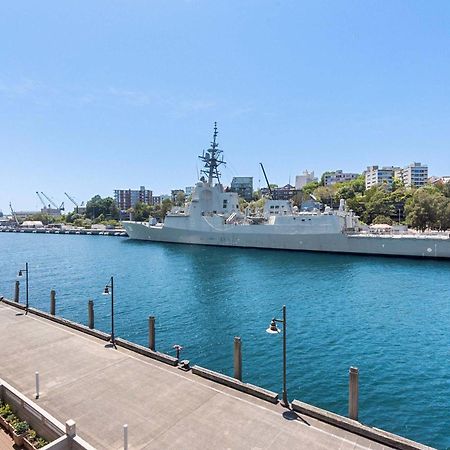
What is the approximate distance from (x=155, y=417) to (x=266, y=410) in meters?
2.82

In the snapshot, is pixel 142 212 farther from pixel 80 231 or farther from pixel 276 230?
pixel 276 230

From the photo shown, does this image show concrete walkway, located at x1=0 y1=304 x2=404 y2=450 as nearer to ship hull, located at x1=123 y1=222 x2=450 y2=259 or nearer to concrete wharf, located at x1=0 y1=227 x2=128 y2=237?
ship hull, located at x1=123 y1=222 x2=450 y2=259

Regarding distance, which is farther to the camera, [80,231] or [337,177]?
[337,177]

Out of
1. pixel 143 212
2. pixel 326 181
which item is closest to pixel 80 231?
pixel 143 212

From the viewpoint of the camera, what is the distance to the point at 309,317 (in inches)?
791

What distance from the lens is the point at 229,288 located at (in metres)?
28.8

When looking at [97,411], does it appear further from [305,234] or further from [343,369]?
[305,234]

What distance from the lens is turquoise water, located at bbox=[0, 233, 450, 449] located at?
38.3 ft

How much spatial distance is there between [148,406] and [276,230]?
148 ft

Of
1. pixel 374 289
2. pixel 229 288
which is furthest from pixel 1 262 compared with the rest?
pixel 374 289

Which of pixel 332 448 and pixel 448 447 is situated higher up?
pixel 332 448

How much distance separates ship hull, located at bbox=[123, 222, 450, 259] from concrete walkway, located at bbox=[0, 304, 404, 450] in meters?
41.1

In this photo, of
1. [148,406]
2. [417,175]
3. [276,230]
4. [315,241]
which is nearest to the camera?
[148,406]

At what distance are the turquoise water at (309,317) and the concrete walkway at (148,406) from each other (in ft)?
12.0
